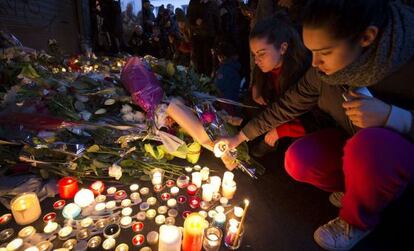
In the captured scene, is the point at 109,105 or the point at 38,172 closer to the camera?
the point at 38,172

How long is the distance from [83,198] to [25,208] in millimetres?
257

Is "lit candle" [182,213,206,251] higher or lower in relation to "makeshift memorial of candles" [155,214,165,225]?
higher

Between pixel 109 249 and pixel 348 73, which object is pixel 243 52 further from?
pixel 109 249

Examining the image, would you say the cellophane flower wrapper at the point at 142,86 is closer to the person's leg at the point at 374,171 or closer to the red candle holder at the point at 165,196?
the red candle holder at the point at 165,196

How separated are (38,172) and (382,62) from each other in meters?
1.88

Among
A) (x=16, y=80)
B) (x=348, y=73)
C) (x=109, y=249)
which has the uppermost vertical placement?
(x=348, y=73)

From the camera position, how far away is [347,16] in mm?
889

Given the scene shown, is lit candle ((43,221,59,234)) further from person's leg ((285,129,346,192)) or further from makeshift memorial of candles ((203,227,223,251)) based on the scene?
person's leg ((285,129,346,192))

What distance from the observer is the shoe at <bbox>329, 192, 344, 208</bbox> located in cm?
158

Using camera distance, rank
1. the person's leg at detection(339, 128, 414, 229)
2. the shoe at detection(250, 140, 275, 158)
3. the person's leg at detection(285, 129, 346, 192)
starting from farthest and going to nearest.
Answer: the shoe at detection(250, 140, 275, 158)
the person's leg at detection(285, 129, 346, 192)
the person's leg at detection(339, 128, 414, 229)

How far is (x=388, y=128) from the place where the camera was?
1.06 m

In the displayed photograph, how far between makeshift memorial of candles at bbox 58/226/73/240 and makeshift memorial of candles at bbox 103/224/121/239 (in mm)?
162

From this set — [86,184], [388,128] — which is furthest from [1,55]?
[388,128]

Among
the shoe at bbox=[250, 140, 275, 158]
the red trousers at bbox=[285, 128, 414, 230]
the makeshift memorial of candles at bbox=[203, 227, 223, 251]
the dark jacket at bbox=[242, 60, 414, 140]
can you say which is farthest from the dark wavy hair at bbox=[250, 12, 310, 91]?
the makeshift memorial of candles at bbox=[203, 227, 223, 251]
